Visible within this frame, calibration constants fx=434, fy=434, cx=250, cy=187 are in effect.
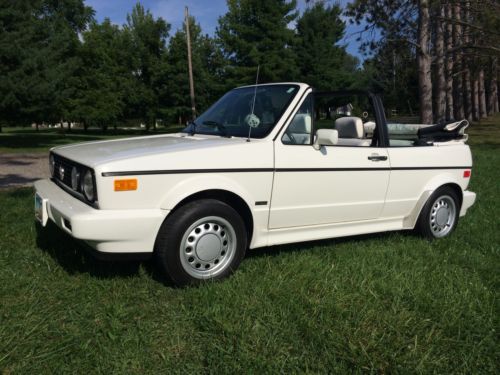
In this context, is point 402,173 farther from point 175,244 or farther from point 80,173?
point 80,173

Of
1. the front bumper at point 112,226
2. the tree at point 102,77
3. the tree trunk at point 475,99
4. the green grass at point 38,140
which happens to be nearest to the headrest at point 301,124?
the front bumper at point 112,226

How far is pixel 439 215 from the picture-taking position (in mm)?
4961

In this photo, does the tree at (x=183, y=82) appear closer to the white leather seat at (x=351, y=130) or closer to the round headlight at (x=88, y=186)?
the white leather seat at (x=351, y=130)

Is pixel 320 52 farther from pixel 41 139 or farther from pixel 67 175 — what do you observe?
pixel 67 175

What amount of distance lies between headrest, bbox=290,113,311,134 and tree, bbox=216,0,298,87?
29.0 metres

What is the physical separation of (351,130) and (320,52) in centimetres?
4065

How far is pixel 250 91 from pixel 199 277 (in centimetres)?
206

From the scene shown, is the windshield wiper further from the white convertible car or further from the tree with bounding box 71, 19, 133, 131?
the tree with bounding box 71, 19, 133, 131

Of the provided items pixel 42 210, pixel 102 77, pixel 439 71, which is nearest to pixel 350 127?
pixel 42 210

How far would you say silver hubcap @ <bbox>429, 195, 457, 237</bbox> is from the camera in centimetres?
492

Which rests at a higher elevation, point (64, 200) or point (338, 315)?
point (64, 200)

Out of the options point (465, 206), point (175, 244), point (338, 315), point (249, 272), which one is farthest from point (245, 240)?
point (465, 206)

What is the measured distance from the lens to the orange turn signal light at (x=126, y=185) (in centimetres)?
300

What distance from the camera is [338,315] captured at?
298 centimetres
